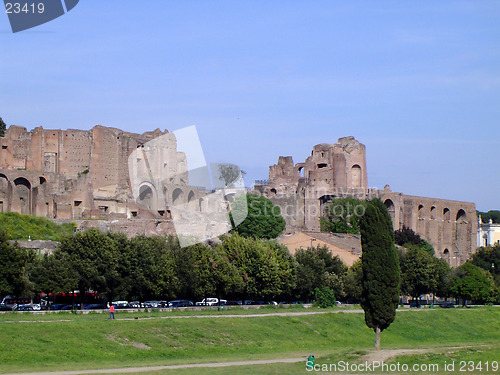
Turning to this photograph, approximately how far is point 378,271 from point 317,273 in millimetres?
25573

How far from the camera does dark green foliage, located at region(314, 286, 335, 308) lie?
5791 centimetres

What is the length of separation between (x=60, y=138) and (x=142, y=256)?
110 ft

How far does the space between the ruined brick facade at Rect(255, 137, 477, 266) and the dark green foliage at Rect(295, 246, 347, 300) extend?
24.6m

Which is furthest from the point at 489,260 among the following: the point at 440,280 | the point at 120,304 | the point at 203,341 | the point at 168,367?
the point at 168,367

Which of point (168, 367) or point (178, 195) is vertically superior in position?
point (178, 195)

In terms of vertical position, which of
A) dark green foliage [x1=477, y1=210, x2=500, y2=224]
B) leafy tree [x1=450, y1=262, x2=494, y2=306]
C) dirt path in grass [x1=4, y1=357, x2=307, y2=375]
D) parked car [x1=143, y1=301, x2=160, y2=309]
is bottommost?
dirt path in grass [x1=4, y1=357, x2=307, y2=375]

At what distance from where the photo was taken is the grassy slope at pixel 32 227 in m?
66.5

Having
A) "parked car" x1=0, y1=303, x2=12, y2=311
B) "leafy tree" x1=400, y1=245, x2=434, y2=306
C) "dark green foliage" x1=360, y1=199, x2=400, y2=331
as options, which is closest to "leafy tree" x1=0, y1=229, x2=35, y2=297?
"parked car" x1=0, y1=303, x2=12, y2=311

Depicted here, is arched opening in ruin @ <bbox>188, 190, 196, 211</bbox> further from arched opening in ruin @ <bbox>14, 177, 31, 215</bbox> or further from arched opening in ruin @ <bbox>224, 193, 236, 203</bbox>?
arched opening in ruin @ <bbox>14, 177, 31, 215</bbox>

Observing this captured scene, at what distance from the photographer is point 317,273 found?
61.7 metres

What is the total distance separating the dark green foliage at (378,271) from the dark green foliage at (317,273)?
23.5 m

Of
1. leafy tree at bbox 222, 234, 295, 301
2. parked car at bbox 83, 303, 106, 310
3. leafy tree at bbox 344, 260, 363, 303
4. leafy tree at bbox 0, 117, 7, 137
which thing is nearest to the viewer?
parked car at bbox 83, 303, 106, 310

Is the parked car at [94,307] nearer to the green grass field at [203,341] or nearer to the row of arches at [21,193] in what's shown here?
the green grass field at [203,341]

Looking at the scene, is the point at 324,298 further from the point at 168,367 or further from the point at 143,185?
the point at 143,185
